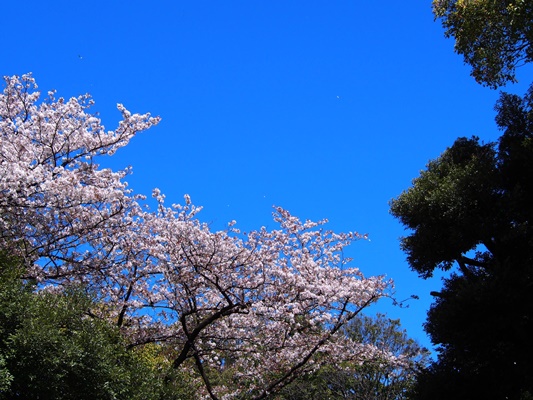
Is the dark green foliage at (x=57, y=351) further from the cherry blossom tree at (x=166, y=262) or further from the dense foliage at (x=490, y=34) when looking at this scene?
the dense foliage at (x=490, y=34)

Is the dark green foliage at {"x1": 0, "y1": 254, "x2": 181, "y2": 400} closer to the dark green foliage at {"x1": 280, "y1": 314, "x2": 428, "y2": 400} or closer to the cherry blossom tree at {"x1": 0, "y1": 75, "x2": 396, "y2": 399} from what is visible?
the cherry blossom tree at {"x1": 0, "y1": 75, "x2": 396, "y2": 399}

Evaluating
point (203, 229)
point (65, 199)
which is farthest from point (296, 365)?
point (65, 199)

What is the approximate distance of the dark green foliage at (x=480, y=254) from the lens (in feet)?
30.6

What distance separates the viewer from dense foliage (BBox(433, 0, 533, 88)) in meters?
8.81

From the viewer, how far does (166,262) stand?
8906mm

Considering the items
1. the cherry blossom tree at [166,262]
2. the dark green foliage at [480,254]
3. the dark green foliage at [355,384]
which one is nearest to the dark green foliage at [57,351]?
the cherry blossom tree at [166,262]

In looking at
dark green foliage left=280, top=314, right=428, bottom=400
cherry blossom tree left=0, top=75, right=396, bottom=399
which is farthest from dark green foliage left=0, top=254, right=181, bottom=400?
dark green foliage left=280, top=314, right=428, bottom=400

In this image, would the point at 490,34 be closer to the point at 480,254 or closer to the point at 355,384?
the point at 480,254

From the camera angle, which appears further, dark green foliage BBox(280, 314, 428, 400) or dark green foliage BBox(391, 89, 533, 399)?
dark green foliage BBox(280, 314, 428, 400)

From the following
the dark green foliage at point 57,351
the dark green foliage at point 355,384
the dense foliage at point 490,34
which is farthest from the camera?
the dark green foliage at point 355,384

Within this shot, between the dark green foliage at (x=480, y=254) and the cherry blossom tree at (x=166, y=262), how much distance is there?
1.59 meters

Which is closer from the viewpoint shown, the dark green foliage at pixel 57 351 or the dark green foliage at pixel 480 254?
the dark green foliage at pixel 57 351

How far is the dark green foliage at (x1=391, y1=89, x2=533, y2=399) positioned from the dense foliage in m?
1.40

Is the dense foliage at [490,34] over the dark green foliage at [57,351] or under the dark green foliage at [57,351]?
over
